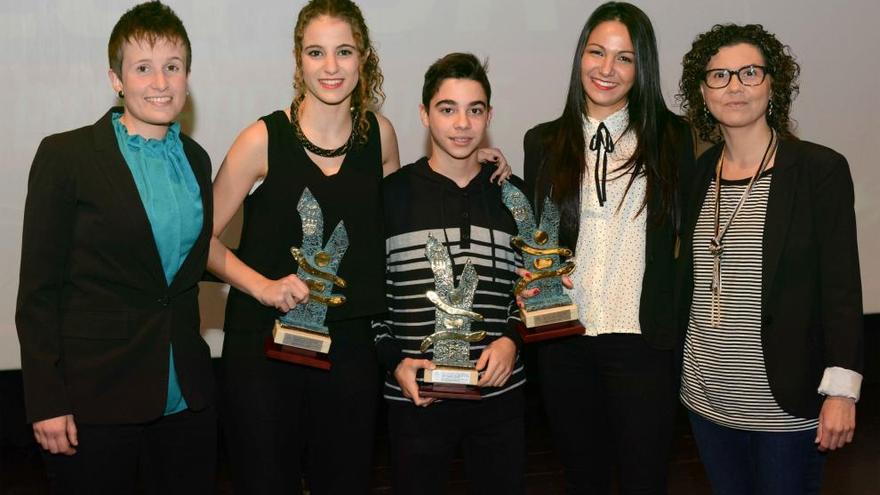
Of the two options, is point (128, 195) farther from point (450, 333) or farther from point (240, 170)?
point (450, 333)

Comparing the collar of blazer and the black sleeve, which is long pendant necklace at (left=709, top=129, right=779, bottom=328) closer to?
the collar of blazer

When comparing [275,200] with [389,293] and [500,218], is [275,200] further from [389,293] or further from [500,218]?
[500,218]

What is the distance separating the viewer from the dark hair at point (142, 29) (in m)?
1.96

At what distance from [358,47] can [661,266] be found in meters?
0.88

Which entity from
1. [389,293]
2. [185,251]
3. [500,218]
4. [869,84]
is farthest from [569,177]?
→ [869,84]

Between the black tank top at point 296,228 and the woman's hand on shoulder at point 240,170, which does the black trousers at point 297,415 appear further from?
the woman's hand on shoulder at point 240,170

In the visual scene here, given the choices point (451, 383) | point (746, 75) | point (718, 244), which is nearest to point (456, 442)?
point (451, 383)

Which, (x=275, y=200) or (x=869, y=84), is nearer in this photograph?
(x=275, y=200)

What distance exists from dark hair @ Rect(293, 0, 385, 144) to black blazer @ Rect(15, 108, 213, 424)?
496mm

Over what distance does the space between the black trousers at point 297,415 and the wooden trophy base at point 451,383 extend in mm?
168

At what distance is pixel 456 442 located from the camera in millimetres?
2186

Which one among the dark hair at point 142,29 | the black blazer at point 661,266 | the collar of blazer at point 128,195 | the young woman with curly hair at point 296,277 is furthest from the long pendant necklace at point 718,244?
the dark hair at point 142,29

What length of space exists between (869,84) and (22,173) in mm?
3718

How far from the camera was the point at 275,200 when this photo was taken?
2.19 metres
